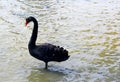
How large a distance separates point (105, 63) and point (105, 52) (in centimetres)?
66

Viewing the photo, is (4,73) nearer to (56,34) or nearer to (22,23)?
(56,34)

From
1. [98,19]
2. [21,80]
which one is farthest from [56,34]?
[21,80]

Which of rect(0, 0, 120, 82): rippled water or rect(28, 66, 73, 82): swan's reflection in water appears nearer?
rect(28, 66, 73, 82): swan's reflection in water

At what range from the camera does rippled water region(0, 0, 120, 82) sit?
6840mm

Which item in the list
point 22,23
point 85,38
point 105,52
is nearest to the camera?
point 105,52

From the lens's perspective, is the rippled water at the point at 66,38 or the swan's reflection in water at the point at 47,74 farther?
the rippled water at the point at 66,38

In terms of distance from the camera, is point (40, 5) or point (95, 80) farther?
point (40, 5)

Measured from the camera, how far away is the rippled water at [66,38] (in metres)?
6.84

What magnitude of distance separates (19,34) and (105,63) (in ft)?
9.11

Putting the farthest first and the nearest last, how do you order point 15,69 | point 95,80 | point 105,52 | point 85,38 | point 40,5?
point 40,5 < point 85,38 < point 105,52 < point 15,69 < point 95,80

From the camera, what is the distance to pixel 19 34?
919cm

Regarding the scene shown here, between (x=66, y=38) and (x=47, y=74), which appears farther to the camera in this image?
(x=66, y=38)

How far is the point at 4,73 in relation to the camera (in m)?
6.84

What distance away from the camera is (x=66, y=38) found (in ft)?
29.3
